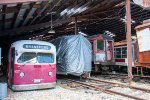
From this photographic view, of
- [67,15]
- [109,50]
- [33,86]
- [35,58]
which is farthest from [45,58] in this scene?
[109,50]

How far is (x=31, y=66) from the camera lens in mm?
11414

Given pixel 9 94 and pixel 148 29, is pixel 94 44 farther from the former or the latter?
pixel 9 94

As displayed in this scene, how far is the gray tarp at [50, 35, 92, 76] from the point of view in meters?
14.7

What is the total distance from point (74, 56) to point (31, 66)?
3.98m

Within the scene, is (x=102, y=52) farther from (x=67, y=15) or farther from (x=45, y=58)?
(x=45, y=58)

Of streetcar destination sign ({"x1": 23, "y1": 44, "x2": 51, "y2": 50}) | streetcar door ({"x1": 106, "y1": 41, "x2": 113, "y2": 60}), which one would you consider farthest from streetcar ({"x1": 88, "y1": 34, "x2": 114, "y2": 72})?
streetcar destination sign ({"x1": 23, "y1": 44, "x2": 51, "y2": 50})

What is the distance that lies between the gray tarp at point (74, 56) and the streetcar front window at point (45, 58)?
8.57 feet

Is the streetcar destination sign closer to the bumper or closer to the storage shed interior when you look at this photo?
the bumper

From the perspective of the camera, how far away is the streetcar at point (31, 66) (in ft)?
36.4

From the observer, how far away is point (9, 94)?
10.6 m

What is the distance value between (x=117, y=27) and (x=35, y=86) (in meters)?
17.0

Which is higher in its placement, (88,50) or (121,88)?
(88,50)

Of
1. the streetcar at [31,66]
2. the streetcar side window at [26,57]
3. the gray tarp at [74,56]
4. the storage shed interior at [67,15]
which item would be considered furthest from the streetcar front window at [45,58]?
the storage shed interior at [67,15]

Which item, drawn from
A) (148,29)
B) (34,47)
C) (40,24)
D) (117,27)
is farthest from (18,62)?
(117,27)
